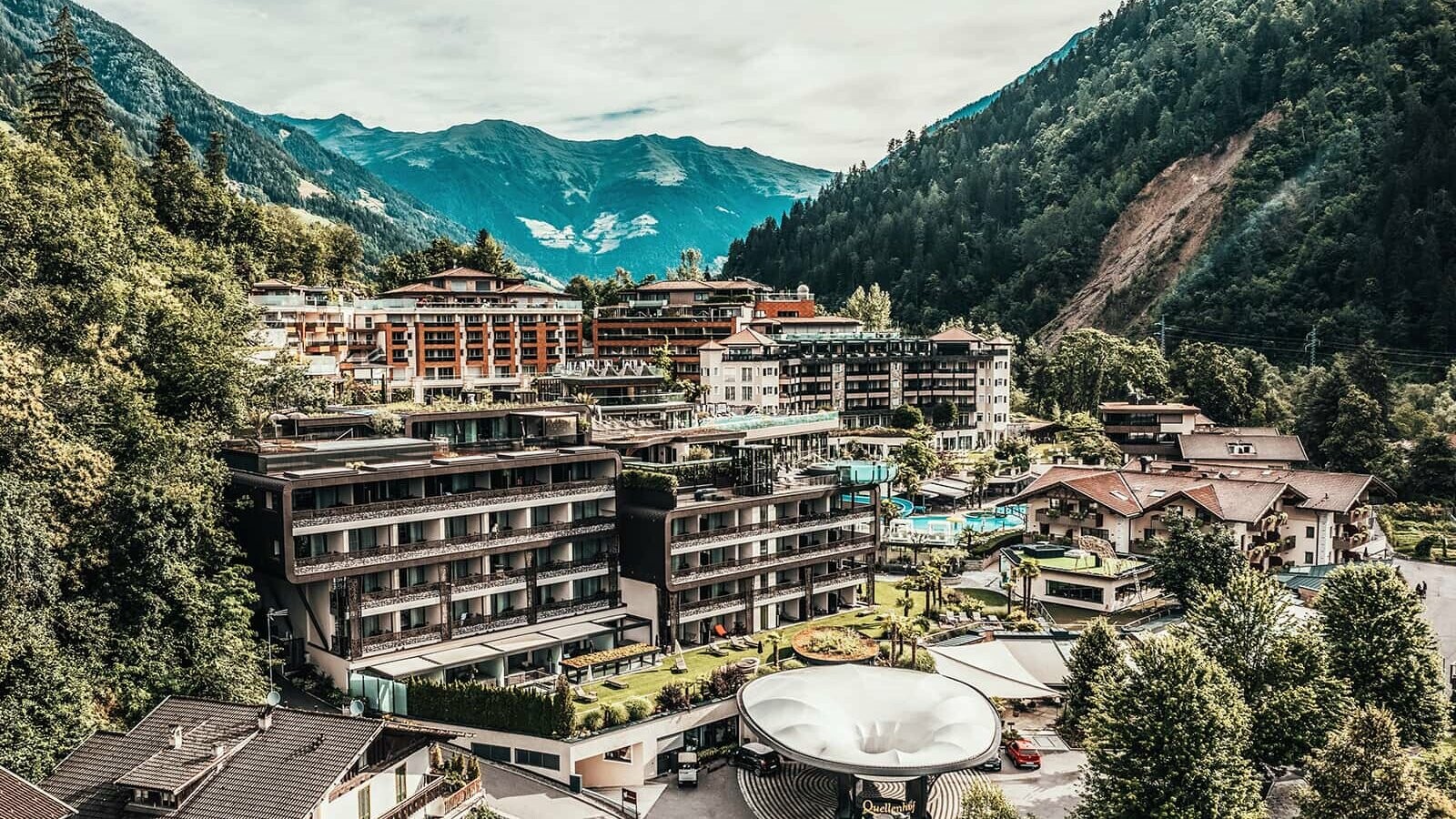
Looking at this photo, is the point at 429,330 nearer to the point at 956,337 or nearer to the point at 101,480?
the point at 956,337

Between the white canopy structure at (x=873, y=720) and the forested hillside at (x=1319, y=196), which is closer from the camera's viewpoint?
the white canopy structure at (x=873, y=720)

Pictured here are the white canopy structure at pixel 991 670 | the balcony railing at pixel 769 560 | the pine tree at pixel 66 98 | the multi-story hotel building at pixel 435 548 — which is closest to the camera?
the multi-story hotel building at pixel 435 548

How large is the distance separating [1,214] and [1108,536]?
218 ft

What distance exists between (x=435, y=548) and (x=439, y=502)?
6.83 feet

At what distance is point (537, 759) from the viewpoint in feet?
148

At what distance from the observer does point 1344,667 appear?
168 ft

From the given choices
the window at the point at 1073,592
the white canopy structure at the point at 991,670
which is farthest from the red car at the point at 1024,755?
the window at the point at 1073,592

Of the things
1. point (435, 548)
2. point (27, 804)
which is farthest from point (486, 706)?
point (27, 804)

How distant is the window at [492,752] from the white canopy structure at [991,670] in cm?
1971

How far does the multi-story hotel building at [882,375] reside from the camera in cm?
11481

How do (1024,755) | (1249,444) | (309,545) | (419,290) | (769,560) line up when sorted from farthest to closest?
1. (419,290)
2. (1249,444)
3. (769,560)
4. (309,545)
5. (1024,755)

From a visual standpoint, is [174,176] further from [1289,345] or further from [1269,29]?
[1269,29]

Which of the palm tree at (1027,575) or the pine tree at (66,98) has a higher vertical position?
the pine tree at (66,98)

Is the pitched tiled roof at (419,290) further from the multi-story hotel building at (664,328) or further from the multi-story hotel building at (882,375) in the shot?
the multi-story hotel building at (882,375)
